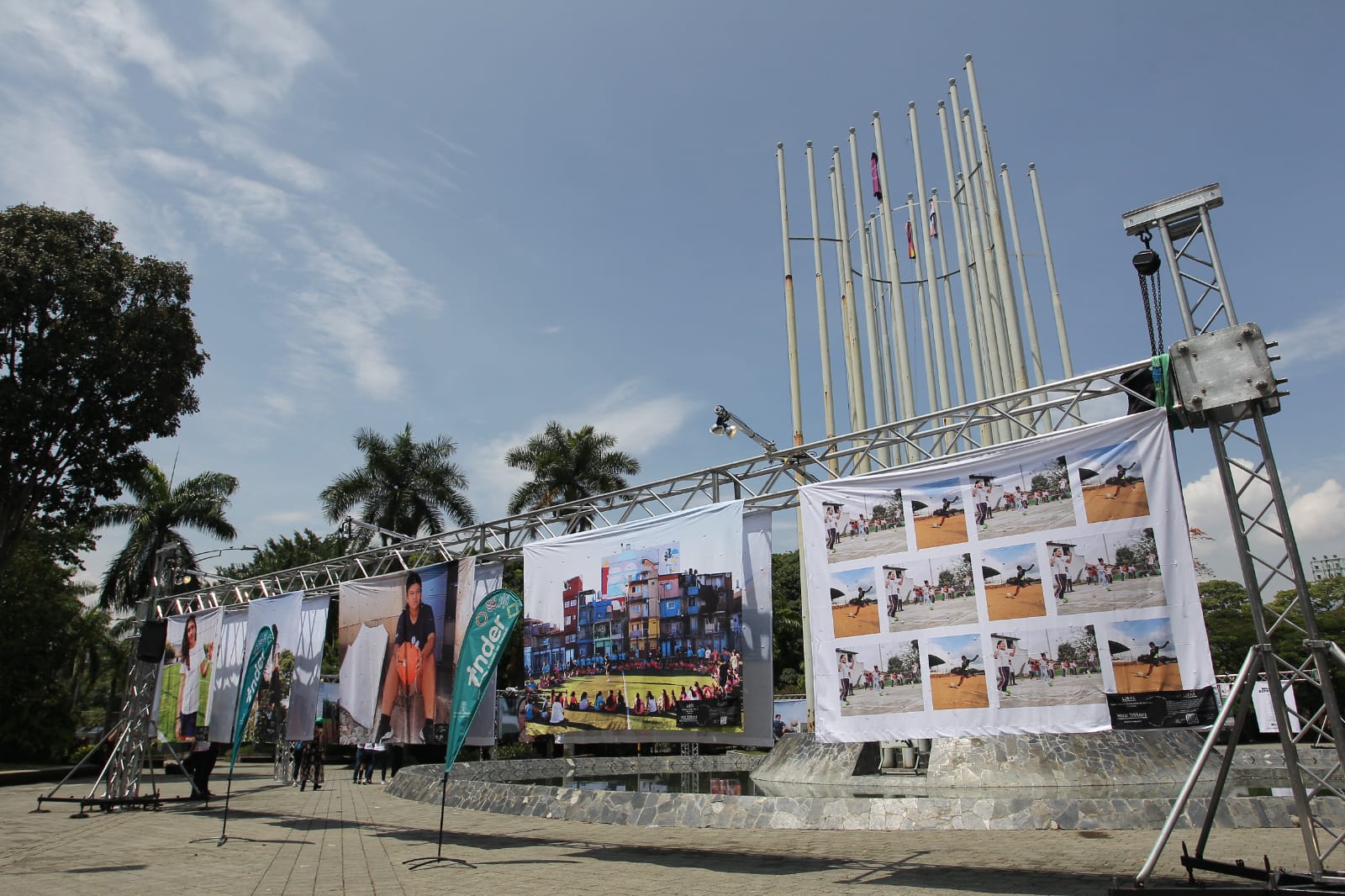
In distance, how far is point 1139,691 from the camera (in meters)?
8.07

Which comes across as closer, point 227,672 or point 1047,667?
point 1047,667

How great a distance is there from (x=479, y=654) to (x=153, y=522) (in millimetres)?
34485

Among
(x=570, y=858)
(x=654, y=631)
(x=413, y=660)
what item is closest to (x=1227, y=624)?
(x=654, y=631)

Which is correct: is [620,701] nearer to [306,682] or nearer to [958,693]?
[958,693]

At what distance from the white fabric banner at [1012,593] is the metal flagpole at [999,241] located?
10.4 metres

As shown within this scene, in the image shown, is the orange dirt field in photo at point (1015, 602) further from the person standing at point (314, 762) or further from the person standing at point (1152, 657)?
the person standing at point (314, 762)

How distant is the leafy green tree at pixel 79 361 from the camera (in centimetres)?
1981

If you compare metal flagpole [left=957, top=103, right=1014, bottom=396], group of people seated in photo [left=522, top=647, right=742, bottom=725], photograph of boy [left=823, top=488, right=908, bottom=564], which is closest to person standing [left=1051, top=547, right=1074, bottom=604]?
photograph of boy [left=823, top=488, right=908, bottom=564]

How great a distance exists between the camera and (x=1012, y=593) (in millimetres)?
8953

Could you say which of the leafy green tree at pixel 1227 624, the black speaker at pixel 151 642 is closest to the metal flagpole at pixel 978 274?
the black speaker at pixel 151 642

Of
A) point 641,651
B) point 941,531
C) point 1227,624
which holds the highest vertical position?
point 1227,624

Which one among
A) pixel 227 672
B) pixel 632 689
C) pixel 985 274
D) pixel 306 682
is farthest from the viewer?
pixel 985 274

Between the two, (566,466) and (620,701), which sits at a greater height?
(566,466)

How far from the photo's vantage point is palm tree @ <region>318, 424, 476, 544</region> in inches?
1471
